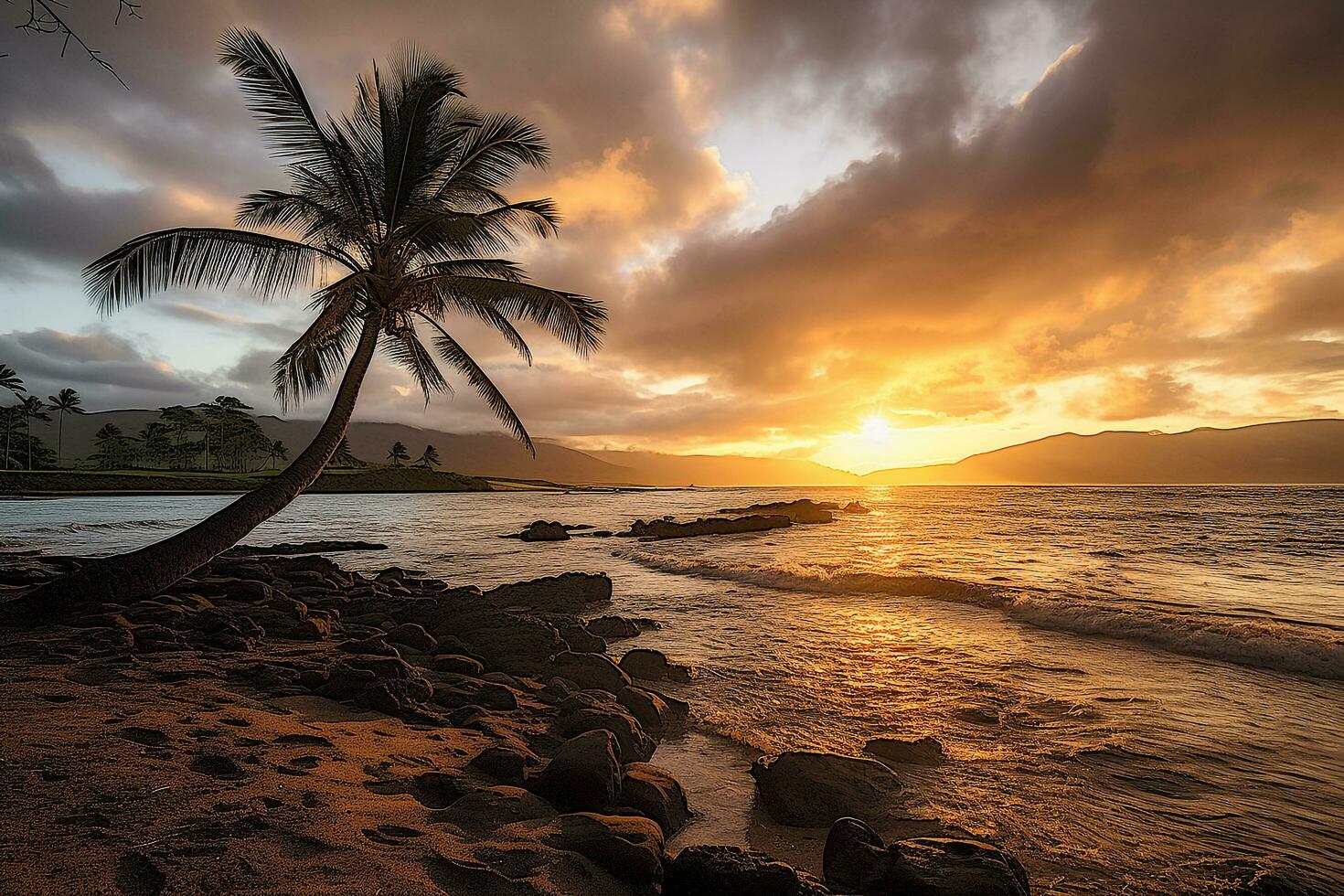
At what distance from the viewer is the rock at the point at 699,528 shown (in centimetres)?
3108

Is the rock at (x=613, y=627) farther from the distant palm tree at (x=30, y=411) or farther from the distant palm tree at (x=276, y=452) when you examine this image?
the distant palm tree at (x=276, y=452)

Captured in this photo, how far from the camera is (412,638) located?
821cm

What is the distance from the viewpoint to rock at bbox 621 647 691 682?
7.73m

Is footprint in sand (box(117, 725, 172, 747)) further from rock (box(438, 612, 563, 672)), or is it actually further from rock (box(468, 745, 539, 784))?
rock (box(438, 612, 563, 672))

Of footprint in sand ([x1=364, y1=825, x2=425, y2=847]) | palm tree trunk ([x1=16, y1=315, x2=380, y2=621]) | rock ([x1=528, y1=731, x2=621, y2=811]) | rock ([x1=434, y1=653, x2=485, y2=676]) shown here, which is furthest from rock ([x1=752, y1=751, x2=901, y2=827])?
palm tree trunk ([x1=16, y1=315, x2=380, y2=621])

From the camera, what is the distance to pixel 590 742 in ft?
13.7

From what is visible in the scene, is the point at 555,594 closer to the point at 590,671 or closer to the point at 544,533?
the point at 590,671

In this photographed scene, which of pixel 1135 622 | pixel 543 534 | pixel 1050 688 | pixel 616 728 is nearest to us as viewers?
pixel 616 728

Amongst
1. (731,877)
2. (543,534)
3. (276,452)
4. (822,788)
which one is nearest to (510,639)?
(822,788)

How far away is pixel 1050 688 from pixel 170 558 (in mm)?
11872

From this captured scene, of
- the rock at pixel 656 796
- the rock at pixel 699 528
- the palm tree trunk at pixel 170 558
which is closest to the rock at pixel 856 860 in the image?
the rock at pixel 656 796

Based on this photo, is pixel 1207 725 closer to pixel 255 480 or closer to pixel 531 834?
pixel 531 834

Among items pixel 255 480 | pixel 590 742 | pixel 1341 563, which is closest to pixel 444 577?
pixel 590 742

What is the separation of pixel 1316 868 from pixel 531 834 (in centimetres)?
508
